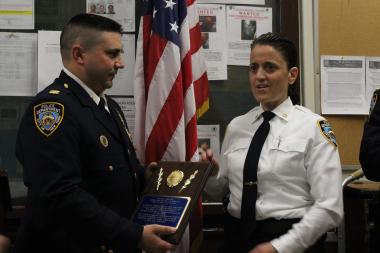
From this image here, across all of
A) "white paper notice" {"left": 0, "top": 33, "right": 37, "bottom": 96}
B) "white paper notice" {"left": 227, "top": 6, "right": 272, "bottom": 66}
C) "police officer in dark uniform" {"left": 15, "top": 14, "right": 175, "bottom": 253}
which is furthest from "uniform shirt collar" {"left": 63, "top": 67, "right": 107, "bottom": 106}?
"white paper notice" {"left": 227, "top": 6, "right": 272, "bottom": 66}

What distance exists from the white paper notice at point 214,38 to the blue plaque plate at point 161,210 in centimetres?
104

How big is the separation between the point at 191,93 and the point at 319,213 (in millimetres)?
955

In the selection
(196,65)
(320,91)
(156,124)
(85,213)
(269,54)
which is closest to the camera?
(85,213)

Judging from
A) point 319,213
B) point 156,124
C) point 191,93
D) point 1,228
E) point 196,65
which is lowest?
point 1,228

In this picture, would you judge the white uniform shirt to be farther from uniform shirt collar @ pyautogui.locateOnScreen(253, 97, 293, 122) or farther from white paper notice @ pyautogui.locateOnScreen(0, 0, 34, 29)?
white paper notice @ pyautogui.locateOnScreen(0, 0, 34, 29)

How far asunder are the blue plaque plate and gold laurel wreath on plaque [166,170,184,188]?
66mm

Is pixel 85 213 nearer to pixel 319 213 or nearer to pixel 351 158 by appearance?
pixel 319 213

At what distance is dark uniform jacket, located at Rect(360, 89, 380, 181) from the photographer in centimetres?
178

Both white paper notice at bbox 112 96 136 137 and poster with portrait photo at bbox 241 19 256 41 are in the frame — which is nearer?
white paper notice at bbox 112 96 136 137

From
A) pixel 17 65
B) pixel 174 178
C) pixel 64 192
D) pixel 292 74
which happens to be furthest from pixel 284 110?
pixel 17 65

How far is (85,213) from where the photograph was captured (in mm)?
1530

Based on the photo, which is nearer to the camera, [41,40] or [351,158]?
[41,40]

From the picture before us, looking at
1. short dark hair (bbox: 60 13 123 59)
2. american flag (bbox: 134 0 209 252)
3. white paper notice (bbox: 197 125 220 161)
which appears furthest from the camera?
white paper notice (bbox: 197 125 220 161)

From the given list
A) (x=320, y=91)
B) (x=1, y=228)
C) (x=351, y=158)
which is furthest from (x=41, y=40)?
(x=351, y=158)
